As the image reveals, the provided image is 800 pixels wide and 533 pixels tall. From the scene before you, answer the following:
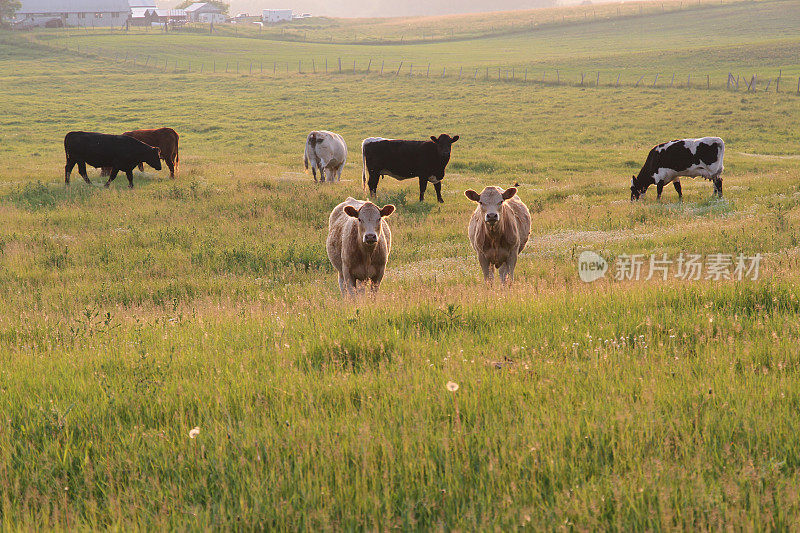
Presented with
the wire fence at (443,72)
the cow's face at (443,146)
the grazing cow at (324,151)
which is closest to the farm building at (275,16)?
the wire fence at (443,72)

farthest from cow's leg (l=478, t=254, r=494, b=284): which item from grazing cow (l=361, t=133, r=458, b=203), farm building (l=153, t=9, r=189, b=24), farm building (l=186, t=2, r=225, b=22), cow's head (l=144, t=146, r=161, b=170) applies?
farm building (l=186, t=2, r=225, b=22)

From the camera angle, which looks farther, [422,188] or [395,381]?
[422,188]

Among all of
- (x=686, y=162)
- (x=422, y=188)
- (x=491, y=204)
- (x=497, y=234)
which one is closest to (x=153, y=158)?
(x=422, y=188)

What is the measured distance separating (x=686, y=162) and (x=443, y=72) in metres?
52.4

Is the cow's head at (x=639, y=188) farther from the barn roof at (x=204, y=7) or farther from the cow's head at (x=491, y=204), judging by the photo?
the barn roof at (x=204, y=7)

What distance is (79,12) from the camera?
373 feet

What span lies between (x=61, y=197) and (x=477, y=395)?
1835 centimetres

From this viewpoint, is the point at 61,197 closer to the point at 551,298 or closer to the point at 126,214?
the point at 126,214

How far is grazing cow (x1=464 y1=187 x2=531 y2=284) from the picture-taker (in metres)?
10.1

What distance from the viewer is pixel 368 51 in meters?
92.2

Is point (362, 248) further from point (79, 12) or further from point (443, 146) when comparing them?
point (79, 12)

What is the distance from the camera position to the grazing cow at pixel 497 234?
10.1 meters

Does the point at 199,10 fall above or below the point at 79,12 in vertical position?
above

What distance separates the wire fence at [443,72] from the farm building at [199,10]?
7129 centimetres
